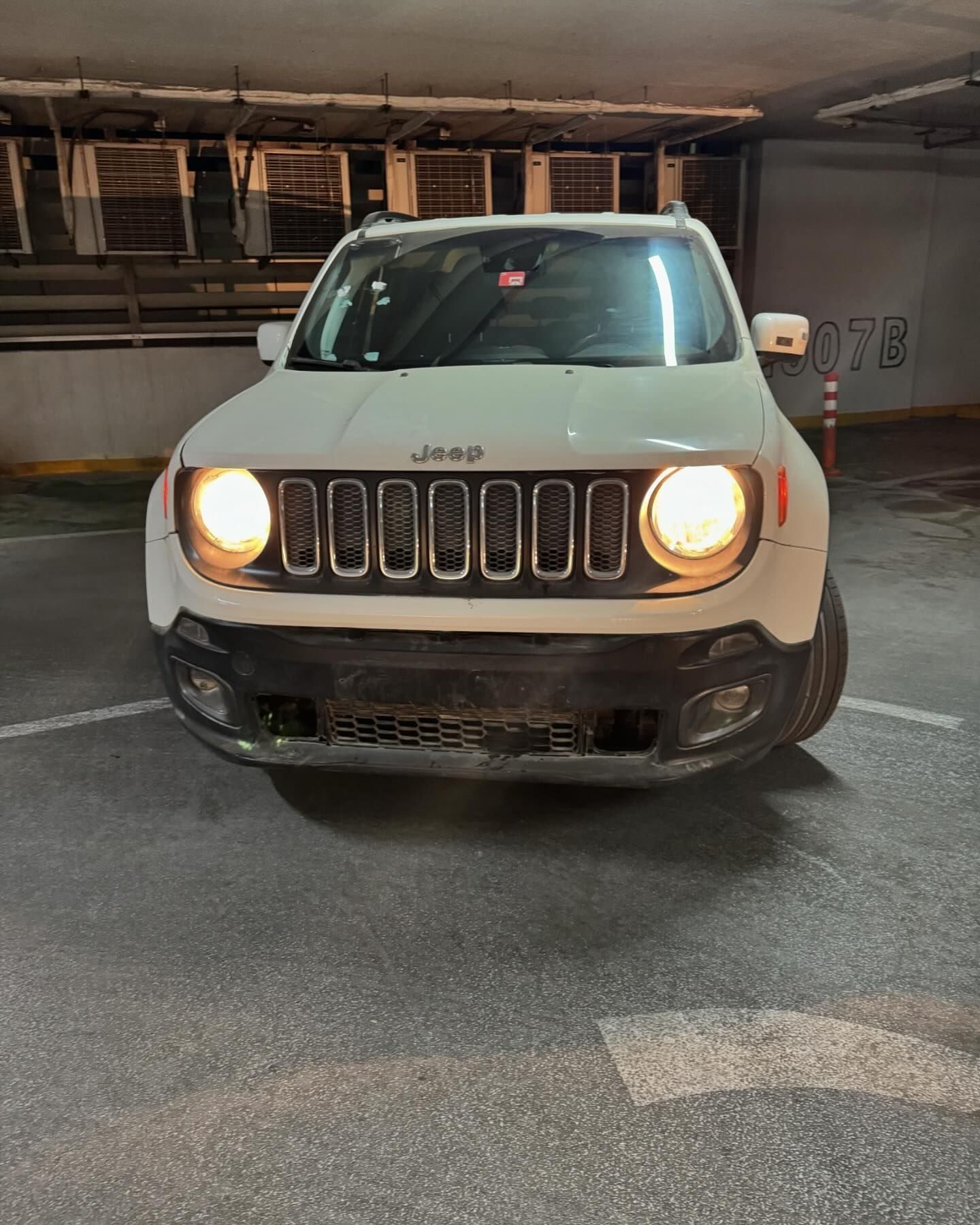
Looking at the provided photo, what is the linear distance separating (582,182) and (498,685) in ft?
31.0

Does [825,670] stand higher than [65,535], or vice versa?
[825,670]

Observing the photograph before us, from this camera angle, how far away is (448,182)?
999 cm

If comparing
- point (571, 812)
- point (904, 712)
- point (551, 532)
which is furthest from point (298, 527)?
point (904, 712)

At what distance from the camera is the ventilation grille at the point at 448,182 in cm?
991

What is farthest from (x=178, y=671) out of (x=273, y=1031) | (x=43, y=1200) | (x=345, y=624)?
(x=43, y=1200)

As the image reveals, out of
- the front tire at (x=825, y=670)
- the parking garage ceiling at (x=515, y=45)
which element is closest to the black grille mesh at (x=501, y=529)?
the front tire at (x=825, y=670)

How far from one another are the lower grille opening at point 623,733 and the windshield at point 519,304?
1126mm

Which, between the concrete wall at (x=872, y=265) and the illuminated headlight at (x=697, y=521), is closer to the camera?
the illuminated headlight at (x=697, y=521)

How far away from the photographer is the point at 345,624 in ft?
7.78

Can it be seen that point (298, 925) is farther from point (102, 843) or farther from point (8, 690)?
point (8, 690)

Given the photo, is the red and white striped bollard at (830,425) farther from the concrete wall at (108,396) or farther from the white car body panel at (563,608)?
the white car body panel at (563,608)

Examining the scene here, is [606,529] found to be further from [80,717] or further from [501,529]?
[80,717]

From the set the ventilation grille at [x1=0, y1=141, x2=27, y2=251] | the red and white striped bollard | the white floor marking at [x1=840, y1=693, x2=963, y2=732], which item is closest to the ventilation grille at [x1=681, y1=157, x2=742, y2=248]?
the red and white striped bollard

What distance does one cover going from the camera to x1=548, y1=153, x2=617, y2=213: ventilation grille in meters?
10.2
